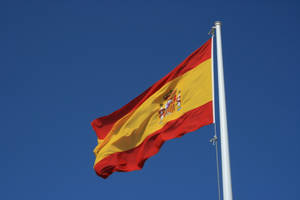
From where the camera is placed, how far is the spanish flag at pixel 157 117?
1363 centimetres

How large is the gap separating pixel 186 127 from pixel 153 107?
2157 millimetres

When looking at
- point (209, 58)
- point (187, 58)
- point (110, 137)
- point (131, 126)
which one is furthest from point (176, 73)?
point (110, 137)

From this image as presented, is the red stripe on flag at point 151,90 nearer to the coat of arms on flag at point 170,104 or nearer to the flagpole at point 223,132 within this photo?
the coat of arms on flag at point 170,104

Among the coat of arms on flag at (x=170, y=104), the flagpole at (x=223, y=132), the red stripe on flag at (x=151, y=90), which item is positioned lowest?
the flagpole at (x=223, y=132)

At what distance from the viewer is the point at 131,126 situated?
1611 cm

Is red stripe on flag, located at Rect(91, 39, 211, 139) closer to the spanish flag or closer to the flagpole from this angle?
the spanish flag

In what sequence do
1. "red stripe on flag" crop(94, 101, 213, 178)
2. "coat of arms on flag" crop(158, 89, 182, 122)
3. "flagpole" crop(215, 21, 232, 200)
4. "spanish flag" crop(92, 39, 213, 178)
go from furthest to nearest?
"coat of arms on flag" crop(158, 89, 182, 122) → "spanish flag" crop(92, 39, 213, 178) → "red stripe on flag" crop(94, 101, 213, 178) → "flagpole" crop(215, 21, 232, 200)

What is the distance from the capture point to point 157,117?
15102 millimetres

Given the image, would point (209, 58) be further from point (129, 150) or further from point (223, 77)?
point (129, 150)

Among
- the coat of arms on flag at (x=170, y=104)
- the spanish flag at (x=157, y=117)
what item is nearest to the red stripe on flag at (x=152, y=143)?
the spanish flag at (x=157, y=117)

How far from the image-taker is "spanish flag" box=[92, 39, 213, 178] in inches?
537

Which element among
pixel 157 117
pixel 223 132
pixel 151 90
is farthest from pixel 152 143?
pixel 223 132

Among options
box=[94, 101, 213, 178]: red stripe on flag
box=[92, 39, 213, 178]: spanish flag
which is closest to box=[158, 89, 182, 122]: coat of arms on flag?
box=[92, 39, 213, 178]: spanish flag

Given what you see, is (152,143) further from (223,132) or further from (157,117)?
(223,132)
